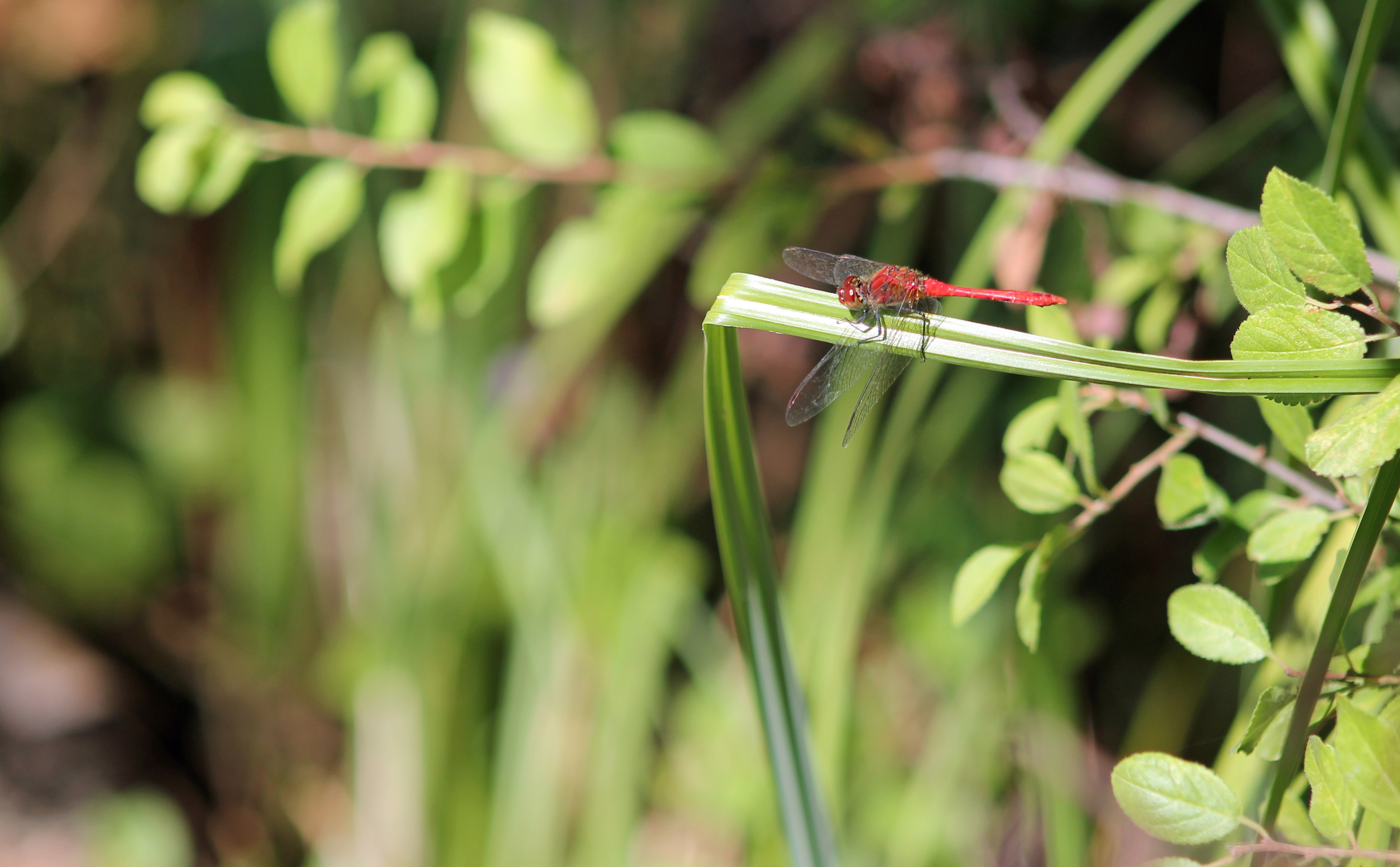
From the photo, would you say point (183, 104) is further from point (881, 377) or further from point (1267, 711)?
point (1267, 711)

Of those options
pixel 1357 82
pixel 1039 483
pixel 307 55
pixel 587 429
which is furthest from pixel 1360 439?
pixel 587 429

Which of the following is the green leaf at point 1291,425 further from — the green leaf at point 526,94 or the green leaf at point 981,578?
the green leaf at point 526,94

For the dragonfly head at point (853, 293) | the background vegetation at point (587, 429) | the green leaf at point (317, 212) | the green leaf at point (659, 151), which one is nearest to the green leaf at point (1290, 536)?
the background vegetation at point (587, 429)

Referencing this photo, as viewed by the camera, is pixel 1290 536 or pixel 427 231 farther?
pixel 427 231

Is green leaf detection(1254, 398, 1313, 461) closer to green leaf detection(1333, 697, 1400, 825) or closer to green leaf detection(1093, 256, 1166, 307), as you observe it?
green leaf detection(1333, 697, 1400, 825)

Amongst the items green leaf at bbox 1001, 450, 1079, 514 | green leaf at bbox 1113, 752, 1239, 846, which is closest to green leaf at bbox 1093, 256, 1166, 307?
green leaf at bbox 1001, 450, 1079, 514

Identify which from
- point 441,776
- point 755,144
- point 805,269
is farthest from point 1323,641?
point 441,776

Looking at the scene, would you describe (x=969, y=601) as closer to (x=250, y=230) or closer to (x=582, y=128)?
(x=582, y=128)
